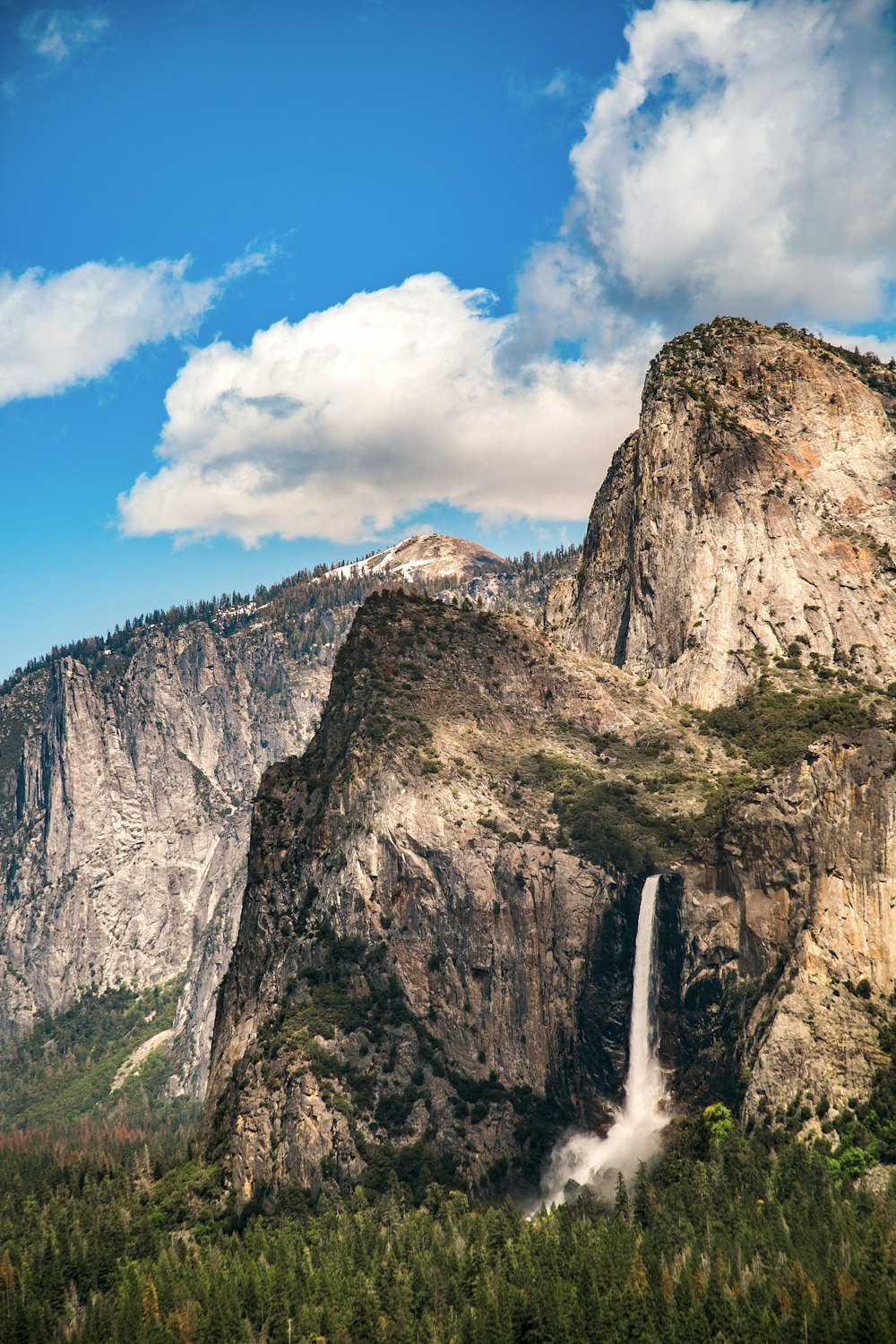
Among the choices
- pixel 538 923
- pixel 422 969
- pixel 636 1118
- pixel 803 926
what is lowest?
pixel 636 1118

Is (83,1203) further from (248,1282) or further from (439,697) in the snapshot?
(439,697)

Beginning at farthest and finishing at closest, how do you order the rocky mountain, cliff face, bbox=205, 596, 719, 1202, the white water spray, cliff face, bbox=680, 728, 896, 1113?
cliff face, bbox=205, 596, 719, 1202, the rocky mountain, the white water spray, cliff face, bbox=680, 728, 896, 1113

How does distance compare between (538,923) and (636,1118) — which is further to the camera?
(538,923)

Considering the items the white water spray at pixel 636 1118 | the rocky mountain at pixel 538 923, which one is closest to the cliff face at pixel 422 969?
the rocky mountain at pixel 538 923

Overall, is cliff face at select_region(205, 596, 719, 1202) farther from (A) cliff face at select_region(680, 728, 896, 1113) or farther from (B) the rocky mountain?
(A) cliff face at select_region(680, 728, 896, 1113)

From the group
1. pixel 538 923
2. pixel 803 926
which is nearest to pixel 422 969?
pixel 538 923

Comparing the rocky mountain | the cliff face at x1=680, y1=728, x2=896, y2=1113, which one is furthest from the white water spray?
the cliff face at x1=680, y1=728, x2=896, y2=1113

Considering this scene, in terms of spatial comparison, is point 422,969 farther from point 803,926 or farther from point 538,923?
point 803,926
